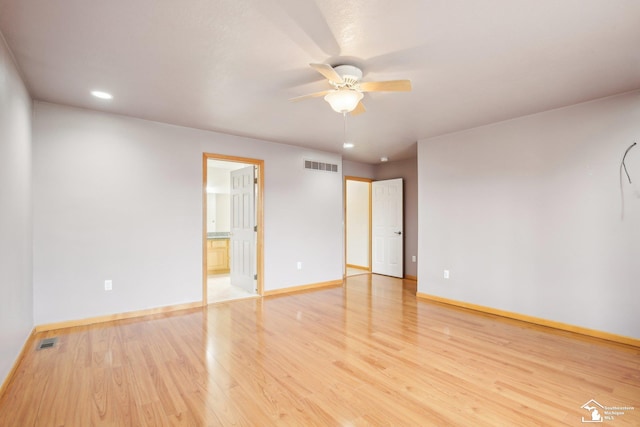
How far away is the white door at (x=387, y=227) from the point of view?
6562 mm

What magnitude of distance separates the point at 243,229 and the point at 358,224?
3338 mm

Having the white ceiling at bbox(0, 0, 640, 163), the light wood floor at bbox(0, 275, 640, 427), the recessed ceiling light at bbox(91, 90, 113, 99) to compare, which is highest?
the white ceiling at bbox(0, 0, 640, 163)

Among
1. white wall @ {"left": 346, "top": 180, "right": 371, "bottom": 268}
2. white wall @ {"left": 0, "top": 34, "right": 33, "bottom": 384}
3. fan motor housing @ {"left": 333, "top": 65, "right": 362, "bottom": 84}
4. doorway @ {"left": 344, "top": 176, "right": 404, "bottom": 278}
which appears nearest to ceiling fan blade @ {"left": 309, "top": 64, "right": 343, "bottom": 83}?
fan motor housing @ {"left": 333, "top": 65, "right": 362, "bottom": 84}

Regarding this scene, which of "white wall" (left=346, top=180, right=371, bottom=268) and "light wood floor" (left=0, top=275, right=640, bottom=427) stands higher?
"white wall" (left=346, top=180, right=371, bottom=268)

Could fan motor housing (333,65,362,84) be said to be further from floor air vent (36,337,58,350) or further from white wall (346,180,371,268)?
white wall (346,180,371,268)

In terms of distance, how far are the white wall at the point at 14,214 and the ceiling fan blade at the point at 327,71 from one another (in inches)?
86.0

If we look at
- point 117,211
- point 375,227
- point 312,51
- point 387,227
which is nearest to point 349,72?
point 312,51

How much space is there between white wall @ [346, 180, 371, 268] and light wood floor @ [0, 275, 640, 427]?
12.1 feet

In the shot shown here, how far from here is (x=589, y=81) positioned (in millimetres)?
2865

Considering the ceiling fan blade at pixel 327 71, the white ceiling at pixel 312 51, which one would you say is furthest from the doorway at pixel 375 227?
the ceiling fan blade at pixel 327 71

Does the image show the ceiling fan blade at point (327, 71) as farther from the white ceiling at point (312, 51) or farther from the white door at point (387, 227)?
the white door at point (387, 227)

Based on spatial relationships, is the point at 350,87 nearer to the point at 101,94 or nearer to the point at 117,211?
the point at 101,94

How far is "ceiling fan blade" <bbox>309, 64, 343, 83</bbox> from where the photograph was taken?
6.88 ft

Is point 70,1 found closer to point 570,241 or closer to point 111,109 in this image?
point 111,109
